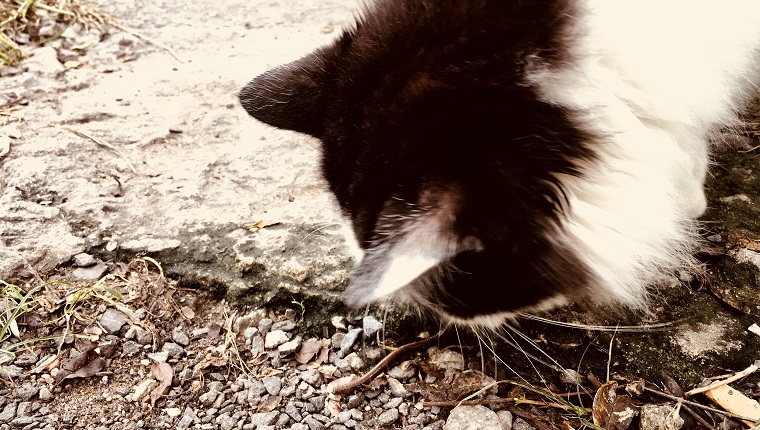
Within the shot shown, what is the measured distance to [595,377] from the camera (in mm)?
1317

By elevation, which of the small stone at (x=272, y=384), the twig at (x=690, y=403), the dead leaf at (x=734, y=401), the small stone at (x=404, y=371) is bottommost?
the small stone at (x=272, y=384)

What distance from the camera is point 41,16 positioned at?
2957 millimetres

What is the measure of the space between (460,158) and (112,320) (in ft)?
3.47

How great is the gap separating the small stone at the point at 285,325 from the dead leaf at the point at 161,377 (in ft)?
0.92

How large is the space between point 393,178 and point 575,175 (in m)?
0.36

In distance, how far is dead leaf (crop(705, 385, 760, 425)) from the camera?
3.96ft

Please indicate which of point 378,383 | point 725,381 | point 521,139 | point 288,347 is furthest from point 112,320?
point 725,381

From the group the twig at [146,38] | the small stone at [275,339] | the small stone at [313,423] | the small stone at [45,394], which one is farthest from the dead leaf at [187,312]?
the twig at [146,38]

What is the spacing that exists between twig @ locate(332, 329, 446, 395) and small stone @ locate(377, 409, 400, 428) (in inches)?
3.9

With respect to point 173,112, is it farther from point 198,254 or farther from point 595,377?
point 595,377

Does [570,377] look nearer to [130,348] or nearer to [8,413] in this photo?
[130,348]

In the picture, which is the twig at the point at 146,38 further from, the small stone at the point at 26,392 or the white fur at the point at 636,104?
the white fur at the point at 636,104

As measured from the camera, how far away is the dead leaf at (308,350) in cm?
144

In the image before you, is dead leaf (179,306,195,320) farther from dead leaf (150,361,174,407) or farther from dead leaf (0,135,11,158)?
dead leaf (0,135,11,158)
